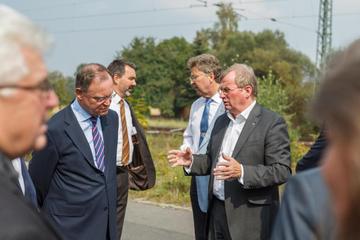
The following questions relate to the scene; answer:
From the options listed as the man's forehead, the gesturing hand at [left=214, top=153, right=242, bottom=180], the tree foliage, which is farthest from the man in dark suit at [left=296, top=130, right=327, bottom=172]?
the tree foliage

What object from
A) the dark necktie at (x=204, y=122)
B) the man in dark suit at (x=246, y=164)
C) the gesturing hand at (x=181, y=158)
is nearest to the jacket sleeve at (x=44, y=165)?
the gesturing hand at (x=181, y=158)

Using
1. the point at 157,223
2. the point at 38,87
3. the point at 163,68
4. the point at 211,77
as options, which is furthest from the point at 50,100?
the point at 163,68

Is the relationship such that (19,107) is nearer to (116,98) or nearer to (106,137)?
(106,137)

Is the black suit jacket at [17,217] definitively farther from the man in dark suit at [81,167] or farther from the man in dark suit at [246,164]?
the man in dark suit at [81,167]

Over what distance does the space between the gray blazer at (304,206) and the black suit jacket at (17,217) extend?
702mm

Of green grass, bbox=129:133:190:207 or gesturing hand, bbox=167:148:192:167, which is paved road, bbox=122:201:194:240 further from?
gesturing hand, bbox=167:148:192:167

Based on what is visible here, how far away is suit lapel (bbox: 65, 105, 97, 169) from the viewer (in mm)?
4281

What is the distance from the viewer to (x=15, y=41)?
173 cm

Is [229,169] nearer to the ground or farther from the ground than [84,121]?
nearer to the ground

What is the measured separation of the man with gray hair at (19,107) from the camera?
64.9 inches

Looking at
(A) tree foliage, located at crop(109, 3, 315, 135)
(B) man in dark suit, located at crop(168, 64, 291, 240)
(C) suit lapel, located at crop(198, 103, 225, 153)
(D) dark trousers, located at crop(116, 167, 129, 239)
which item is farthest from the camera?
(A) tree foliage, located at crop(109, 3, 315, 135)

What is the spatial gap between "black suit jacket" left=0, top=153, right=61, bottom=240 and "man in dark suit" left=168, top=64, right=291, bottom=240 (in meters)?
2.37

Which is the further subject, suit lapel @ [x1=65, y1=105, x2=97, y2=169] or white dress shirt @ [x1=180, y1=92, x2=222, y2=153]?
white dress shirt @ [x1=180, y1=92, x2=222, y2=153]

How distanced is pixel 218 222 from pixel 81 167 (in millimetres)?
1146
